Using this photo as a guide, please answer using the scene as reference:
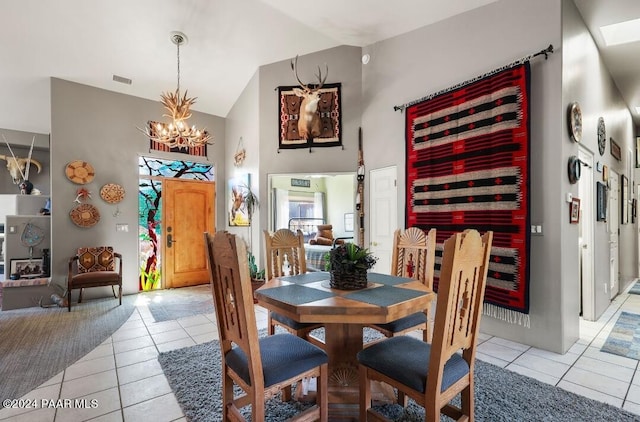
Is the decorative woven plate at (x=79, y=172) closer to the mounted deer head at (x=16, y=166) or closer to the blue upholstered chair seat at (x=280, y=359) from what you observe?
the mounted deer head at (x=16, y=166)

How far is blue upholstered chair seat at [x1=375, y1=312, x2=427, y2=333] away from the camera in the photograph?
85.2 inches

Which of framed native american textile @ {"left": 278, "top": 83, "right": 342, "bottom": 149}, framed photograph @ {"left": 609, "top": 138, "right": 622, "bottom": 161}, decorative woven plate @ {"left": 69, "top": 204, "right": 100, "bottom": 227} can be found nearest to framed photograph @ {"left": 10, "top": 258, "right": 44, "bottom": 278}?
decorative woven plate @ {"left": 69, "top": 204, "right": 100, "bottom": 227}

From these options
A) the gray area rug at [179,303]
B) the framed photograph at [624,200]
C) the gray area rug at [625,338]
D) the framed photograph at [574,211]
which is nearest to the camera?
the gray area rug at [625,338]

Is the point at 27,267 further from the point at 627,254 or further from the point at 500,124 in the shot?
the point at 627,254

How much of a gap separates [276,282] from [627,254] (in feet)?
22.0

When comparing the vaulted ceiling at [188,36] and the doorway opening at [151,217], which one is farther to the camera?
the doorway opening at [151,217]

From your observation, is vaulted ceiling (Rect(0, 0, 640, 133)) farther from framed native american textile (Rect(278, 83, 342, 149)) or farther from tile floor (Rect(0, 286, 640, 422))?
tile floor (Rect(0, 286, 640, 422))

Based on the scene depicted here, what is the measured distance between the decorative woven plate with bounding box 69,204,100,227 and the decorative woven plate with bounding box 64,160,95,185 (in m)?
0.39

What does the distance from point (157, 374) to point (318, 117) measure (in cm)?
380

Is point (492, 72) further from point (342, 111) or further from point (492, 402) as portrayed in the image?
point (492, 402)

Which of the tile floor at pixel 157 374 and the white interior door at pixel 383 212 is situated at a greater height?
the white interior door at pixel 383 212

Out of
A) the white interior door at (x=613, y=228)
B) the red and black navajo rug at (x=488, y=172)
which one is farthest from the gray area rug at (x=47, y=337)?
the white interior door at (x=613, y=228)

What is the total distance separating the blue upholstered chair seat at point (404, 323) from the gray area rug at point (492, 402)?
18.2 inches

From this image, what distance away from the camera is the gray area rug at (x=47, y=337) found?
8.08 ft
